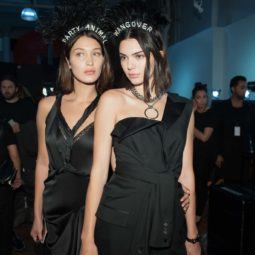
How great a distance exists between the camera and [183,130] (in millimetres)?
1658

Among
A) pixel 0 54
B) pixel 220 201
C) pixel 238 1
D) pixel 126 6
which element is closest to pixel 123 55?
pixel 126 6

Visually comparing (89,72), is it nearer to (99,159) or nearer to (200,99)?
(99,159)

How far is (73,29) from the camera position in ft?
6.63

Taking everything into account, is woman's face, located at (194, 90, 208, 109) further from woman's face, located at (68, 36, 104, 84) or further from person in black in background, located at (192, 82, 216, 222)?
woman's face, located at (68, 36, 104, 84)

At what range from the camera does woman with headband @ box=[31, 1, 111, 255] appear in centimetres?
189

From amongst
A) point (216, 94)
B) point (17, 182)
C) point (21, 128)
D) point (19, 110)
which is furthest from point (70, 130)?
point (216, 94)

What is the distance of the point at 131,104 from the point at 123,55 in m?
0.22

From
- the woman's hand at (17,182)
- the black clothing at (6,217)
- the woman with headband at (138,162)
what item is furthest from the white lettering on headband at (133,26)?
the woman's hand at (17,182)

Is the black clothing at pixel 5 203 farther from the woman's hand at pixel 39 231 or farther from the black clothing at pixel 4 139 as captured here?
the woman's hand at pixel 39 231

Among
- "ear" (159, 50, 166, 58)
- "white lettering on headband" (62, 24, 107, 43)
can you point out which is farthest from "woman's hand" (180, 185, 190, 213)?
"white lettering on headband" (62, 24, 107, 43)

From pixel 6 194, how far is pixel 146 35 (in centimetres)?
191

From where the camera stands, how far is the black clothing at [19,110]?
4.21 metres

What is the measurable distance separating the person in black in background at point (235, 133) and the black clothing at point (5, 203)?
2690 mm

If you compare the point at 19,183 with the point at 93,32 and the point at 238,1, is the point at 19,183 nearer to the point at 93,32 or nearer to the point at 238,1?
the point at 93,32
